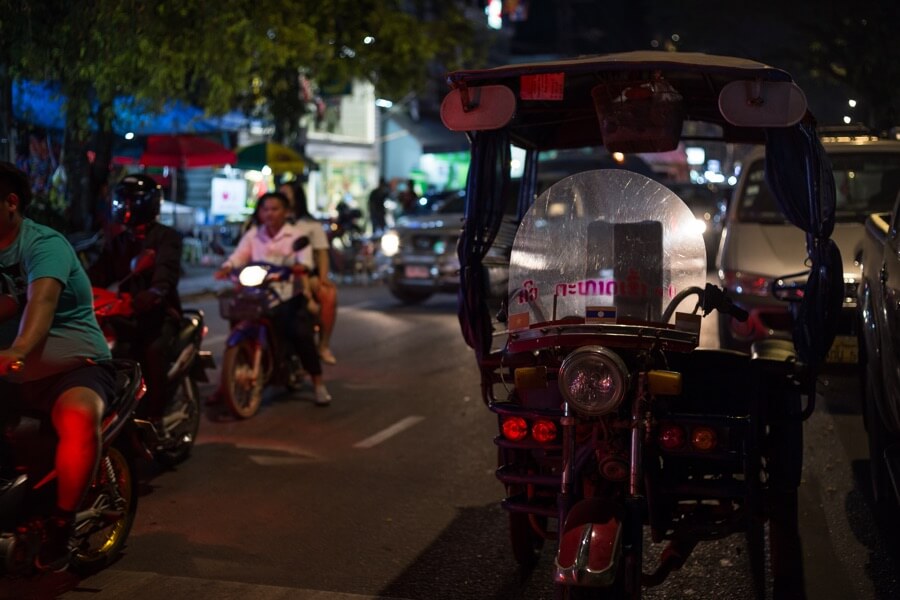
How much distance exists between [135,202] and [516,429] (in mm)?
3399

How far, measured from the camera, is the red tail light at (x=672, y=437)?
4531 mm

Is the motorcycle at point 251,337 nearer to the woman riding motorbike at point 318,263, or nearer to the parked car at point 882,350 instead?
the woman riding motorbike at point 318,263

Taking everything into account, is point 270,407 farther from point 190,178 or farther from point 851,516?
point 190,178

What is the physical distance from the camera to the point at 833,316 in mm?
5695

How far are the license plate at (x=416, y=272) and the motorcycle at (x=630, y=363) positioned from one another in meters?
11.6

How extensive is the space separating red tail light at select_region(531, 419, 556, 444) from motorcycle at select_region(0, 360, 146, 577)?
72.5 inches

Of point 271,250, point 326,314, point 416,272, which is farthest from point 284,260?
point 416,272

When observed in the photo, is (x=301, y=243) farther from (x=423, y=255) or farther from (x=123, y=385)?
(x=423, y=255)

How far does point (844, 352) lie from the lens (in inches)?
350

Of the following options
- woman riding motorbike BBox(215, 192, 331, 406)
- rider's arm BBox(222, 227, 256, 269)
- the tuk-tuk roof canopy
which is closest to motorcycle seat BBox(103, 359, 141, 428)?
the tuk-tuk roof canopy

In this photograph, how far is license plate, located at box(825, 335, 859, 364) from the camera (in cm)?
887

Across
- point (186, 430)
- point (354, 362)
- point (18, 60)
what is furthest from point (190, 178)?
point (186, 430)

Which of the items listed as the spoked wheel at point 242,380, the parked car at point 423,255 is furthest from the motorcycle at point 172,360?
the parked car at point 423,255

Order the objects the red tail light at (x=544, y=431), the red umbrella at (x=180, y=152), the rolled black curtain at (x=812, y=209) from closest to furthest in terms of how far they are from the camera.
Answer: the red tail light at (x=544, y=431) < the rolled black curtain at (x=812, y=209) < the red umbrella at (x=180, y=152)
